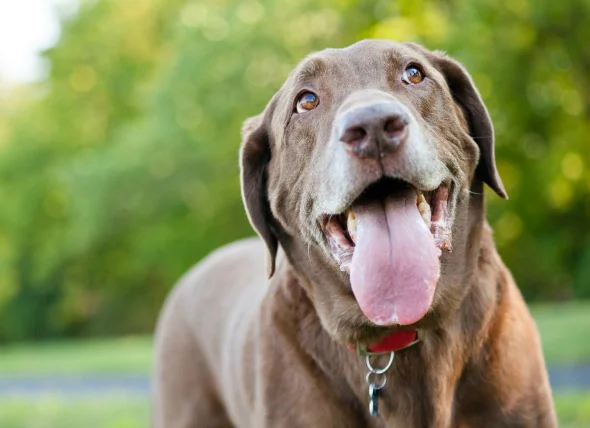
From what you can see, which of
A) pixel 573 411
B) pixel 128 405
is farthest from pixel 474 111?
pixel 128 405

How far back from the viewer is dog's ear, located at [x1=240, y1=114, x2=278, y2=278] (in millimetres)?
4152

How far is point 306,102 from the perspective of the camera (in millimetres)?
3828

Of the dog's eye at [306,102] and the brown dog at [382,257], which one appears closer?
the brown dog at [382,257]

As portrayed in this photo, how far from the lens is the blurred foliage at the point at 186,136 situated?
20.5 meters

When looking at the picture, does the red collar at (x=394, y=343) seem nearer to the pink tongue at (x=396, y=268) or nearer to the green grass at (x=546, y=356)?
the pink tongue at (x=396, y=268)

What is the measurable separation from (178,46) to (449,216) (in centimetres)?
2569

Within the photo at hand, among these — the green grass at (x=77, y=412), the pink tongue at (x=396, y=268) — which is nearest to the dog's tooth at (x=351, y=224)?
the pink tongue at (x=396, y=268)

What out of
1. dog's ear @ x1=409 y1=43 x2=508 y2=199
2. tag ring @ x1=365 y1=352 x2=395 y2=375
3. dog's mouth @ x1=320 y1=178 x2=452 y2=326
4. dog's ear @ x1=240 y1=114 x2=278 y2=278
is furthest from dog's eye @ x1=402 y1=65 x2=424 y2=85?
tag ring @ x1=365 y1=352 x2=395 y2=375

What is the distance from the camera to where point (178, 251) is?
29828 millimetres

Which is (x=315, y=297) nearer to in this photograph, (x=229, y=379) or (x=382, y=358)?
(x=382, y=358)

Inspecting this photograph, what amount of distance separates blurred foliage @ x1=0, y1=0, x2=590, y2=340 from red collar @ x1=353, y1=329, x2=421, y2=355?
36.8 feet

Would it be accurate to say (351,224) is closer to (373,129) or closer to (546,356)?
(373,129)

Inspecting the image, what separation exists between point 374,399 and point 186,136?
2509 centimetres

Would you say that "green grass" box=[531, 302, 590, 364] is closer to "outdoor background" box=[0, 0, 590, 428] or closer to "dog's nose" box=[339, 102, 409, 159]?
"outdoor background" box=[0, 0, 590, 428]
